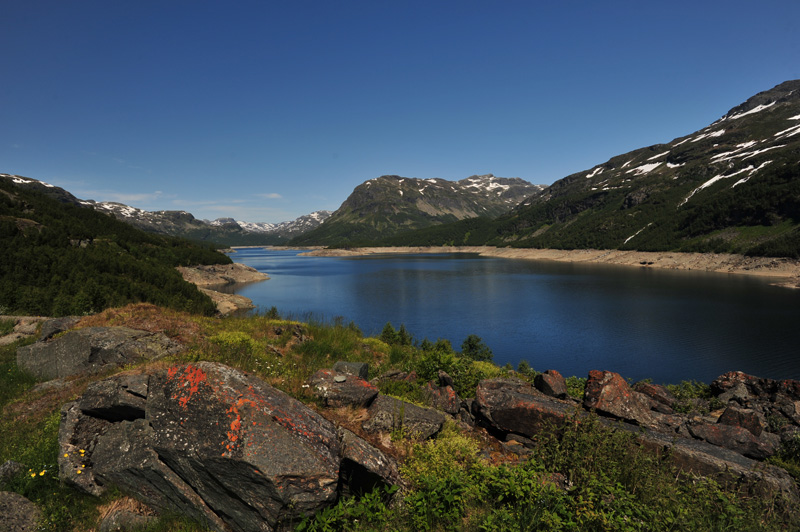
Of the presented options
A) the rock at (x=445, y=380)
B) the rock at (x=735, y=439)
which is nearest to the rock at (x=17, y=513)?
the rock at (x=445, y=380)

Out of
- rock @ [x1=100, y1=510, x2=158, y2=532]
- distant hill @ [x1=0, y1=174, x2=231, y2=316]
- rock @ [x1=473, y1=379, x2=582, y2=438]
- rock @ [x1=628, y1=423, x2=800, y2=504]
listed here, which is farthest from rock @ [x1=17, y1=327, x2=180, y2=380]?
distant hill @ [x1=0, y1=174, x2=231, y2=316]

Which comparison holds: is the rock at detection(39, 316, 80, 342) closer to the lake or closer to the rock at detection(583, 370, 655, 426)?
the lake

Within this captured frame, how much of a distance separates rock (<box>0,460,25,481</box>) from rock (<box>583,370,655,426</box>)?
12.9 metres

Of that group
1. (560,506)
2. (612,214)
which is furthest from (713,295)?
(612,214)

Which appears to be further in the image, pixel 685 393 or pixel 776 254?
pixel 776 254

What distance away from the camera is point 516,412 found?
881 cm

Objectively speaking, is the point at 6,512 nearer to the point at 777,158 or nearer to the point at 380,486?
the point at 380,486

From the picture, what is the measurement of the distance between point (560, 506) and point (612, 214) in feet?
749

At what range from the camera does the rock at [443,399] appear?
384 inches

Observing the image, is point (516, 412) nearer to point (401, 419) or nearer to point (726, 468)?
point (401, 419)

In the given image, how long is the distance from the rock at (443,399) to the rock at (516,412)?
58 cm

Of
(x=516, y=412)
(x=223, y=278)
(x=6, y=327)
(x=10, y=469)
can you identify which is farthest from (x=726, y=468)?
(x=223, y=278)

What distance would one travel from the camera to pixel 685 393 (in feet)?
52.9

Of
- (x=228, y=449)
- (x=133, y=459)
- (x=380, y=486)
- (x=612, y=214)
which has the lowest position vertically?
(x=380, y=486)
